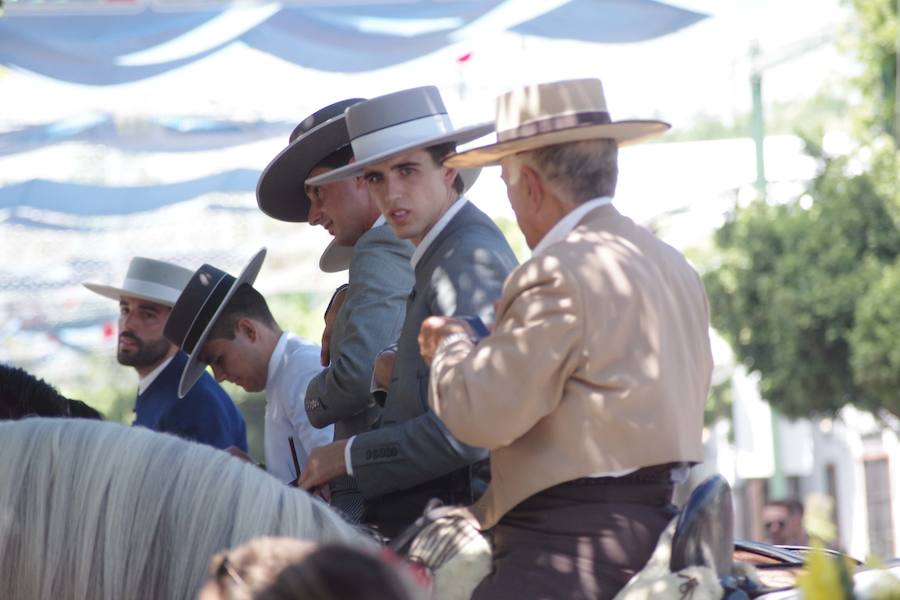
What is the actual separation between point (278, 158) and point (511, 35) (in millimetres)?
3498

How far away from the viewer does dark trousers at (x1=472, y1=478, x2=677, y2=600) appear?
120 inches

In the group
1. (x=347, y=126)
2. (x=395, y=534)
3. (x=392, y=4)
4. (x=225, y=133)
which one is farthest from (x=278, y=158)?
(x=225, y=133)

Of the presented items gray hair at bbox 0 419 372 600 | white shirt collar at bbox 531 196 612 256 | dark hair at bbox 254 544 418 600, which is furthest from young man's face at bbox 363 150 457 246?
dark hair at bbox 254 544 418 600

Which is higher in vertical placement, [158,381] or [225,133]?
[225,133]

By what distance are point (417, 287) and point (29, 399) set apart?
1.44m

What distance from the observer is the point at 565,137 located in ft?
10.8

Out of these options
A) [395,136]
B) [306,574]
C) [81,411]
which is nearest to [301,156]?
[395,136]

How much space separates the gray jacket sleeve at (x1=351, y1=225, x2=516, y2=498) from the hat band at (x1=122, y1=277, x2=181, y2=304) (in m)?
2.90

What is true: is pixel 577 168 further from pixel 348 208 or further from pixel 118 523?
pixel 348 208

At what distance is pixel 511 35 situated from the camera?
8180 millimetres

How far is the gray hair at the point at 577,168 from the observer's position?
3.28m

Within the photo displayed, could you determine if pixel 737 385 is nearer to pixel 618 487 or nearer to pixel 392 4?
pixel 392 4

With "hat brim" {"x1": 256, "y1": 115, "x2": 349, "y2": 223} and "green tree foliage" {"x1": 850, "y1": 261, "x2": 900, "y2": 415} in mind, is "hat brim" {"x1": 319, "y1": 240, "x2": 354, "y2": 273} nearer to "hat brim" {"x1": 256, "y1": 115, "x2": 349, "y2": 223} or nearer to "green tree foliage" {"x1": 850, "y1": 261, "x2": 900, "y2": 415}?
"hat brim" {"x1": 256, "y1": 115, "x2": 349, "y2": 223}

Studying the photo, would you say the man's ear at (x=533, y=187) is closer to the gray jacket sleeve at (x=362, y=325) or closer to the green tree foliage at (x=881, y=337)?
the gray jacket sleeve at (x=362, y=325)
